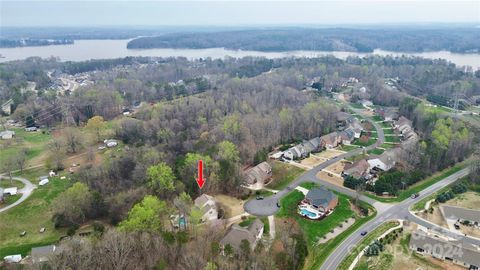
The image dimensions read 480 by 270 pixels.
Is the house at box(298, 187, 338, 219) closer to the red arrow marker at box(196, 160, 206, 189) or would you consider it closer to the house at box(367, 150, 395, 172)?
the red arrow marker at box(196, 160, 206, 189)

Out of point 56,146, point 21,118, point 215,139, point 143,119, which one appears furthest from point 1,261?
point 21,118

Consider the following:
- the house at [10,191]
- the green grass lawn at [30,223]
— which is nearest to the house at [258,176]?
the green grass lawn at [30,223]

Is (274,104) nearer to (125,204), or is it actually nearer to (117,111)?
(117,111)

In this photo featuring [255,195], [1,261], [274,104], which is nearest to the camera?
[1,261]

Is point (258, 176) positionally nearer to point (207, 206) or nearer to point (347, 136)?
point (207, 206)

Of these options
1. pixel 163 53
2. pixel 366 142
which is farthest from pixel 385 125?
pixel 163 53

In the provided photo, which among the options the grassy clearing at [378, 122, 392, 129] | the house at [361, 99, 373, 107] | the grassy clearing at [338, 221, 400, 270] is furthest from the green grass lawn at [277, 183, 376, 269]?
the house at [361, 99, 373, 107]
